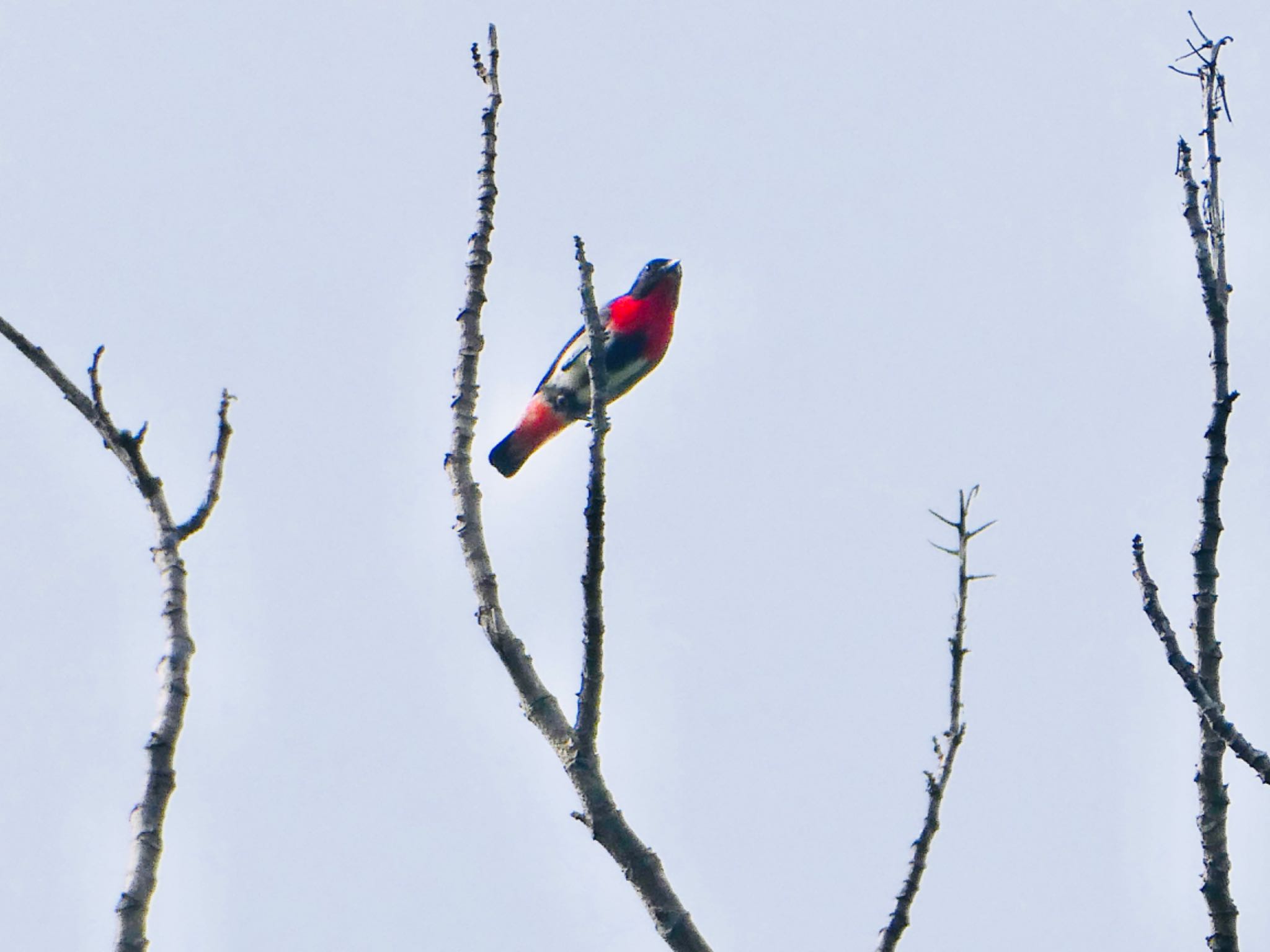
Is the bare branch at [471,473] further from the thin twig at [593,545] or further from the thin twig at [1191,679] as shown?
the thin twig at [1191,679]

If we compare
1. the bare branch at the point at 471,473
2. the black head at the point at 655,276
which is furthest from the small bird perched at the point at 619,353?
the bare branch at the point at 471,473

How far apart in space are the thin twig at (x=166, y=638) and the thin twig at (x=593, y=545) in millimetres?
1038

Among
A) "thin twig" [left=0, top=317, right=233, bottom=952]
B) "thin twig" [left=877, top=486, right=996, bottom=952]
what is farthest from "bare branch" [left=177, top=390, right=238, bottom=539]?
"thin twig" [left=877, top=486, right=996, bottom=952]

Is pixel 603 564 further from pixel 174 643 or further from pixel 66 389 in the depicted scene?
pixel 66 389

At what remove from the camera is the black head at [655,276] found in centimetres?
1038

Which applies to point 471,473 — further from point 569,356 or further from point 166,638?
point 569,356

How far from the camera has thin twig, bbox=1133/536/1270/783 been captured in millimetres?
3709

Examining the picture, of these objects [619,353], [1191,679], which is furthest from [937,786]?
[619,353]

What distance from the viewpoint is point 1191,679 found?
3850 mm

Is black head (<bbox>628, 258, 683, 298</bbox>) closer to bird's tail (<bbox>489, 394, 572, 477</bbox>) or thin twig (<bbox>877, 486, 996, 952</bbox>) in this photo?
bird's tail (<bbox>489, 394, 572, 477</bbox>)

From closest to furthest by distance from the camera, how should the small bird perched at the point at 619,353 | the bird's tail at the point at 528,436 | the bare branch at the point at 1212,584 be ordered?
the bare branch at the point at 1212,584 → the small bird perched at the point at 619,353 → the bird's tail at the point at 528,436

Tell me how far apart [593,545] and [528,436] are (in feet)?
22.6

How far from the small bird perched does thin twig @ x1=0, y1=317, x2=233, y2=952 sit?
5916 millimetres

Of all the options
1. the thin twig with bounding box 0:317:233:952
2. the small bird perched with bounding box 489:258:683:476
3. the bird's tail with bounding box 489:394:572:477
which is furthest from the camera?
the bird's tail with bounding box 489:394:572:477
